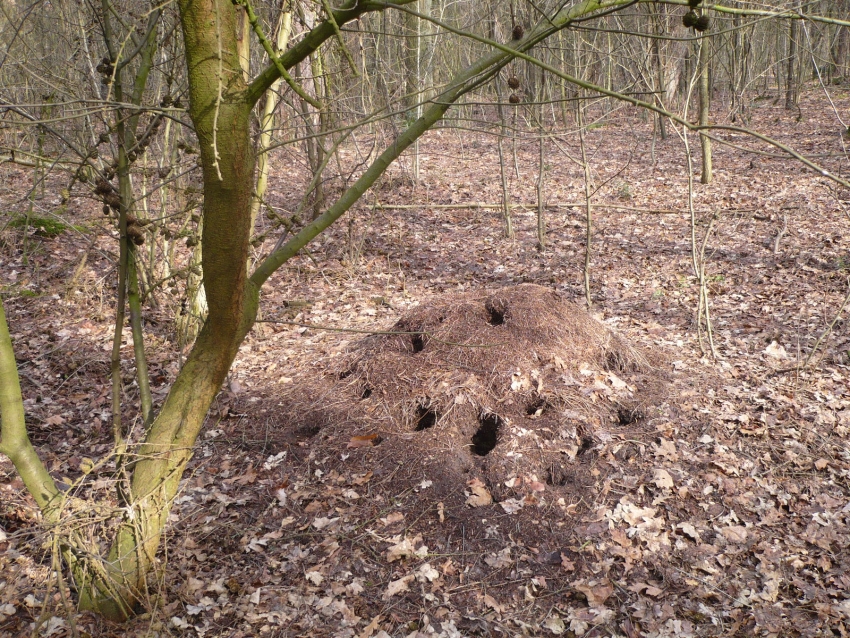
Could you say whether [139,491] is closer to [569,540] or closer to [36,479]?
[36,479]

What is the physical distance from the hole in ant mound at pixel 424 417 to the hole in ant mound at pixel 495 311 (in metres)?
1.06

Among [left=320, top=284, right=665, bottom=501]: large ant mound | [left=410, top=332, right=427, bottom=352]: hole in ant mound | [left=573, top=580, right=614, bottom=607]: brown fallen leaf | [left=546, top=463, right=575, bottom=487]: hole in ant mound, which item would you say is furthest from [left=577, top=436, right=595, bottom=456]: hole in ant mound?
[left=410, top=332, right=427, bottom=352]: hole in ant mound

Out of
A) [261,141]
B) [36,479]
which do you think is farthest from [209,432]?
[261,141]

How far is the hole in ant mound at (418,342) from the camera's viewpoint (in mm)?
5483

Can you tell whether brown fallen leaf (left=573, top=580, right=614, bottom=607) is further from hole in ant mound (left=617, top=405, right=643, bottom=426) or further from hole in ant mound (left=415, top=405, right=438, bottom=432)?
hole in ant mound (left=415, top=405, right=438, bottom=432)

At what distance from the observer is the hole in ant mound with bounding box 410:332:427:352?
216 inches

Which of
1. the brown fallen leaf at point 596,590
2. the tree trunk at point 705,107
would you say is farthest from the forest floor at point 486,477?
the tree trunk at point 705,107

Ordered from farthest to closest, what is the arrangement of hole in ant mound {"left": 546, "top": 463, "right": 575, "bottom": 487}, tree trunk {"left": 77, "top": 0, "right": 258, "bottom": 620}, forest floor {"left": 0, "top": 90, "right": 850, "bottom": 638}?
hole in ant mound {"left": 546, "top": 463, "right": 575, "bottom": 487} < forest floor {"left": 0, "top": 90, "right": 850, "bottom": 638} < tree trunk {"left": 77, "top": 0, "right": 258, "bottom": 620}

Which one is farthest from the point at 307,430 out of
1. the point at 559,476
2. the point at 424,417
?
the point at 559,476

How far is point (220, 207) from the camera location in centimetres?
243

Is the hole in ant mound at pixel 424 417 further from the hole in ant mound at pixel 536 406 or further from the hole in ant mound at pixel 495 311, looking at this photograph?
the hole in ant mound at pixel 495 311

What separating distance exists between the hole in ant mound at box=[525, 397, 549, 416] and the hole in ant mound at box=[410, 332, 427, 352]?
1125mm

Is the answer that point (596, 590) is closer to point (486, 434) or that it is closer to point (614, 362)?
point (486, 434)

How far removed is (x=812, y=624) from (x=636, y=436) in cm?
165
